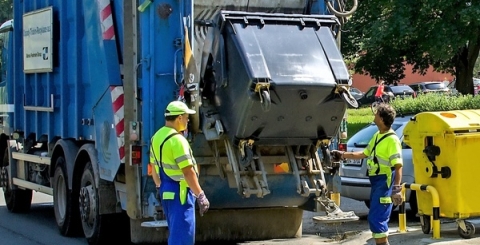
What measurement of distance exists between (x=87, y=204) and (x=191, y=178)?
320 cm

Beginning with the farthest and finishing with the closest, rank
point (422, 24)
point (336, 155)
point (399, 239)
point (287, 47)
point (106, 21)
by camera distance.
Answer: point (422, 24)
point (399, 239)
point (106, 21)
point (336, 155)
point (287, 47)

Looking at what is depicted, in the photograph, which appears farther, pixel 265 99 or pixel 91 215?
pixel 91 215

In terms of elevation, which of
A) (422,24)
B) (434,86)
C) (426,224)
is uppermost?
(422,24)

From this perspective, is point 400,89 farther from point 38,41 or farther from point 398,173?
point 398,173

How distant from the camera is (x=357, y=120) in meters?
31.5

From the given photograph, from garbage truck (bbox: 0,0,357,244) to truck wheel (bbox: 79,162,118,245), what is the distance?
15mm

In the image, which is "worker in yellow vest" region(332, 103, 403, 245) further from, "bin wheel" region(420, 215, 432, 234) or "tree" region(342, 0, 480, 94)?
"tree" region(342, 0, 480, 94)

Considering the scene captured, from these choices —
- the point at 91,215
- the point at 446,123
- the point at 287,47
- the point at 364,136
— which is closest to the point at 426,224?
the point at 446,123

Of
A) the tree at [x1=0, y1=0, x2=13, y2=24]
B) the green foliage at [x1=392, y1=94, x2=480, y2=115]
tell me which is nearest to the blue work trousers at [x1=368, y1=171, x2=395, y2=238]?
the green foliage at [x1=392, y1=94, x2=480, y2=115]

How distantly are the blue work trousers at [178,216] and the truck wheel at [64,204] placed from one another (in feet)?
11.8

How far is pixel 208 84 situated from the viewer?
8352 millimetres

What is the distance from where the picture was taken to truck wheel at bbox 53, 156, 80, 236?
10.5 m

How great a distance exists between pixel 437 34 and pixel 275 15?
46.1 feet

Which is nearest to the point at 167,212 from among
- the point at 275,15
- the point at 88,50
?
the point at 275,15
